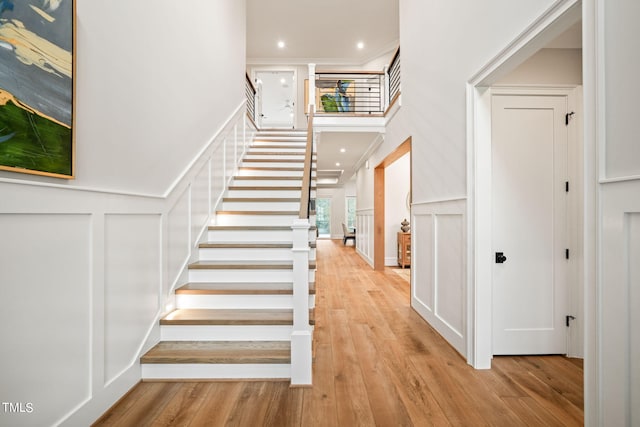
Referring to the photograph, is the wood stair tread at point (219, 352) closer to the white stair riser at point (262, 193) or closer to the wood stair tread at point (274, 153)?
the white stair riser at point (262, 193)

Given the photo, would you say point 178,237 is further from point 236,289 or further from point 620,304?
point 620,304

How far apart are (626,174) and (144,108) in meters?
2.66

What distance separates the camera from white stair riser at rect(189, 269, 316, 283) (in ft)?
9.05

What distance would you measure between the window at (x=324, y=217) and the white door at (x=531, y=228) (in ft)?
43.2

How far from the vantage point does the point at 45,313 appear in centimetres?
137

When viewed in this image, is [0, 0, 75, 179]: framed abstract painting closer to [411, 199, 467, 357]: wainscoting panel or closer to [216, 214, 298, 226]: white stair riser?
[216, 214, 298, 226]: white stair riser

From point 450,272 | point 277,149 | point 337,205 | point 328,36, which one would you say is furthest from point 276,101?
point 450,272

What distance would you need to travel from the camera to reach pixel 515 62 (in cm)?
196

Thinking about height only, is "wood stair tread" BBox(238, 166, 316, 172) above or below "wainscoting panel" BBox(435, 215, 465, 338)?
above

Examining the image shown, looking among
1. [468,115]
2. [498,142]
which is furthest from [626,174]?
[498,142]

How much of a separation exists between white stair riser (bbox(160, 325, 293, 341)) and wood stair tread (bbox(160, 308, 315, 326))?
3 cm

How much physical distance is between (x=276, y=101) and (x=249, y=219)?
346 inches

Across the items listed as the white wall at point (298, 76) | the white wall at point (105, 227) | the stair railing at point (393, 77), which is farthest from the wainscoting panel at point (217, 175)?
the white wall at point (298, 76)

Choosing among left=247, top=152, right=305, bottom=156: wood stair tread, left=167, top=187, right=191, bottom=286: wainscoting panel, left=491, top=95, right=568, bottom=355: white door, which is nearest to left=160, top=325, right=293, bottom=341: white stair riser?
left=167, top=187, right=191, bottom=286: wainscoting panel
